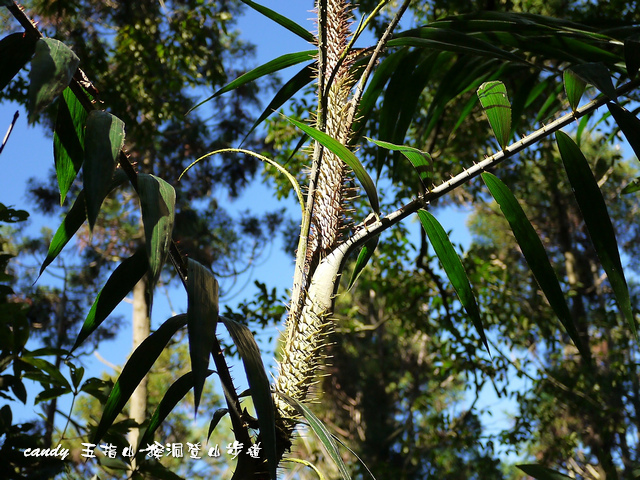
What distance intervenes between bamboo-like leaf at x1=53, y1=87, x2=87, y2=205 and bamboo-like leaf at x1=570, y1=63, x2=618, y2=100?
0.55 metres

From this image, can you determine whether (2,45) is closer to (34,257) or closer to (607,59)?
(607,59)

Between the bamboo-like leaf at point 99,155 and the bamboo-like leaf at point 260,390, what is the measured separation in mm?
173

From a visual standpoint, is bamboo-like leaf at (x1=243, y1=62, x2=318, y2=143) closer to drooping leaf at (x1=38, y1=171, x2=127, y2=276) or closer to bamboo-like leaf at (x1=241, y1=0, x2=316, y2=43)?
bamboo-like leaf at (x1=241, y1=0, x2=316, y2=43)

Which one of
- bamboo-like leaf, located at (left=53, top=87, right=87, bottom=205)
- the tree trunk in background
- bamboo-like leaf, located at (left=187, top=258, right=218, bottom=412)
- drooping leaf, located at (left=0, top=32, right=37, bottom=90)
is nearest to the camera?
bamboo-like leaf, located at (left=187, top=258, right=218, bottom=412)

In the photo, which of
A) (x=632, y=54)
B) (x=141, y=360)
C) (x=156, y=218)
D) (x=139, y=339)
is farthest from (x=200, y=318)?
(x=139, y=339)

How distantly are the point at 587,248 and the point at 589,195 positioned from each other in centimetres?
857

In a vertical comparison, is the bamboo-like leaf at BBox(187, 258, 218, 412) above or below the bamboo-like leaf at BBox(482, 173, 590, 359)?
below

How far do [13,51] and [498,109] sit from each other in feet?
1.78

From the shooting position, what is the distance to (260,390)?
47 centimetres

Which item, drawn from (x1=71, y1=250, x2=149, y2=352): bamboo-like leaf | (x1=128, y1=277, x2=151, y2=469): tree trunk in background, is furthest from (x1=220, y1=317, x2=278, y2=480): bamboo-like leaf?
(x1=128, y1=277, x2=151, y2=469): tree trunk in background

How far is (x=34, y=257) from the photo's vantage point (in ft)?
25.1

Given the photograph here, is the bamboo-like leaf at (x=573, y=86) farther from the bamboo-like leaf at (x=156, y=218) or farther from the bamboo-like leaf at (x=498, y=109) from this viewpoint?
the bamboo-like leaf at (x=156, y=218)

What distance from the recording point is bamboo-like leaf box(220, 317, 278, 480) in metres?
0.43

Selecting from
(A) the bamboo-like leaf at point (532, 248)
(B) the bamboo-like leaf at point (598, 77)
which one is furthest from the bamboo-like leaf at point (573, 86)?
(A) the bamboo-like leaf at point (532, 248)
